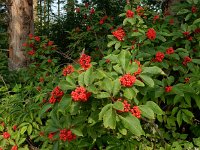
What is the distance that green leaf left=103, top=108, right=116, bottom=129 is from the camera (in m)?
1.82

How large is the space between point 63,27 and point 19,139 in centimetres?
583

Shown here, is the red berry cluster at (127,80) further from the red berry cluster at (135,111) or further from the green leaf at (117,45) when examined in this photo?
the green leaf at (117,45)

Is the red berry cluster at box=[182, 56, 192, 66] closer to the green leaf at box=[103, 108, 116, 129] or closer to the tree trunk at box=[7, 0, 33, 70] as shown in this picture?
the green leaf at box=[103, 108, 116, 129]

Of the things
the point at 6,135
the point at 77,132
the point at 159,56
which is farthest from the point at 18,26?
the point at 77,132

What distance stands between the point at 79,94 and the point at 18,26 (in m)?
4.88

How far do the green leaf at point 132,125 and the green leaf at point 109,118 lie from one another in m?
0.08

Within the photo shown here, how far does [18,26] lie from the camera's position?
632 cm

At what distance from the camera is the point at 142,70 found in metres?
2.19

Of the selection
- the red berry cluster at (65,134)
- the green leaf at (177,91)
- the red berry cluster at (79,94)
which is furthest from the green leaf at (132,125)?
the green leaf at (177,91)

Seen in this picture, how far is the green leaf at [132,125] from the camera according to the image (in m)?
1.87

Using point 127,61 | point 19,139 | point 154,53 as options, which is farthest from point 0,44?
point 127,61

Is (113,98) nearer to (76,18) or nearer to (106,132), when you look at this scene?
(106,132)

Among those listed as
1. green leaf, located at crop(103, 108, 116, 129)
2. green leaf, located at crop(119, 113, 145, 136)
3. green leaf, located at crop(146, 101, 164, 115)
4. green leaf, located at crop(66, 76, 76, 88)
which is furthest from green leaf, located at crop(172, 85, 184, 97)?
green leaf, located at crop(66, 76, 76, 88)

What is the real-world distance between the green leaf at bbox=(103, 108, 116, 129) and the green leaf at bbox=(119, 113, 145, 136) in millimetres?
78
